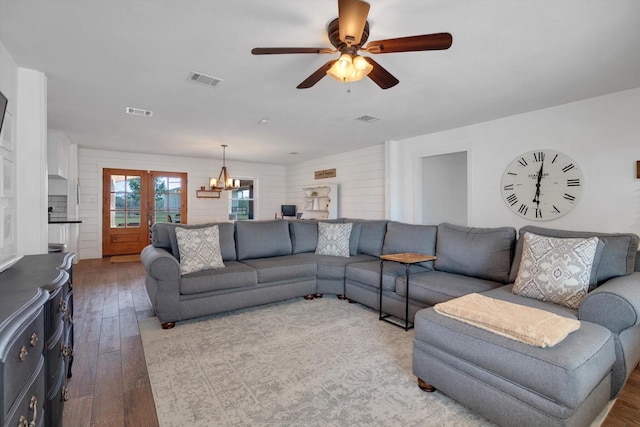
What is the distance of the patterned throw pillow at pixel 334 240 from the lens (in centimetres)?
437

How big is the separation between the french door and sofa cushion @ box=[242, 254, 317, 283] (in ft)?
15.3

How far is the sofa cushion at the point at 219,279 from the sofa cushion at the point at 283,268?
122 millimetres

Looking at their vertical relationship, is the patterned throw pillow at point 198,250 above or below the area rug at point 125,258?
above

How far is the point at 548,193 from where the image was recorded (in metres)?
3.79

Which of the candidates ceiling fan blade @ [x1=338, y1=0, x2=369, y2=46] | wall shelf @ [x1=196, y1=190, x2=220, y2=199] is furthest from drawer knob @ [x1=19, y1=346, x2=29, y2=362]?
wall shelf @ [x1=196, y1=190, x2=220, y2=199]

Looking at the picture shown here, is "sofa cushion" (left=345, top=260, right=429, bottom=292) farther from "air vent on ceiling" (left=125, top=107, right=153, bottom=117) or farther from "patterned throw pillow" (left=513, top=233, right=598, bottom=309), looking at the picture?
"air vent on ceiling" (left=125, top=107, right=153, bottom=117)

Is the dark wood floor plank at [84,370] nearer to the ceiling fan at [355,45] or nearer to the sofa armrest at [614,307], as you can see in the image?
the ceiling fan at [355,45]

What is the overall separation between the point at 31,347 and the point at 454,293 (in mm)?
2737

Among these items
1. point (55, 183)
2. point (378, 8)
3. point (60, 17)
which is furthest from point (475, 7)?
point (55, 183)

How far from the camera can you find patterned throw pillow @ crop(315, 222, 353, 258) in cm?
437

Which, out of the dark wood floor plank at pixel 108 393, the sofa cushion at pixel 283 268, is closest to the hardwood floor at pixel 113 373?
the dark wood floor plank at pixel 108 393

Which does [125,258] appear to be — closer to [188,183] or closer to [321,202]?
[188,183]

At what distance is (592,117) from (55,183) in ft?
27.5

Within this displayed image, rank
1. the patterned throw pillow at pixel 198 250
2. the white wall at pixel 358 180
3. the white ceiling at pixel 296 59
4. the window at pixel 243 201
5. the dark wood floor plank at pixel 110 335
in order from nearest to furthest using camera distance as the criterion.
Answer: the white ceiling at pixel 296 59 < the dark wood floor plank at pixel 110 335 < the patterned throw pillow at pixel 198 250 < the white wall at pixel 358 180 < the window at pixel 243 201
